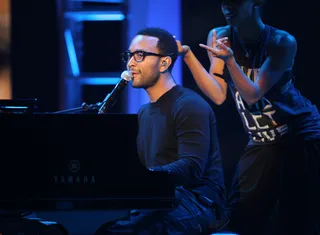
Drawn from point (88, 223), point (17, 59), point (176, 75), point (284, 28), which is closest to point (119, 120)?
point (88, 223)

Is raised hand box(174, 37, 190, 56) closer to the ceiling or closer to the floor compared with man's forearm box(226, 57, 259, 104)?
closer to the ceiling

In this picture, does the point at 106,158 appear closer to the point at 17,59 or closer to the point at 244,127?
the point at 244,127

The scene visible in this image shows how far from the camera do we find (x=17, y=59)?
11.4 feet

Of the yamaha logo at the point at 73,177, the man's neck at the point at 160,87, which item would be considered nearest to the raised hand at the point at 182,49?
the man's neck at the point at 160,87

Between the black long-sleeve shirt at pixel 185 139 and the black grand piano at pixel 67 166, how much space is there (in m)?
0.28

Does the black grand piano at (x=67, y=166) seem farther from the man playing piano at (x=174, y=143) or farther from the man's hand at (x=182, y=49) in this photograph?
the man's hand at (x=182, y=49)

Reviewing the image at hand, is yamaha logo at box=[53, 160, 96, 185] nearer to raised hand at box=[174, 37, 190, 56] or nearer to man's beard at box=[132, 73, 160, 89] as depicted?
man's beard at box=[132, 73, 160, 89]

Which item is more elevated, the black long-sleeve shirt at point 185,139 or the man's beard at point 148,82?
the man's beard at point 148,82

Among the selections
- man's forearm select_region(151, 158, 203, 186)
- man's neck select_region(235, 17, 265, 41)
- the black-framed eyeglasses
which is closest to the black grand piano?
man's forearm select_region(151, 158, 203, 186)

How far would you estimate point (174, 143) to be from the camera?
2461 mm

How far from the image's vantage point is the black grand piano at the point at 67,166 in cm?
204

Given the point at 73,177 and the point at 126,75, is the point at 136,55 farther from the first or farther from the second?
the point at 73,177

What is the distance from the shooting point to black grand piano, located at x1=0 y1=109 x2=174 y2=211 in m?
2.04

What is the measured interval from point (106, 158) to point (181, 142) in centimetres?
43
